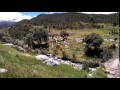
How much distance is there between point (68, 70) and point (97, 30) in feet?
126

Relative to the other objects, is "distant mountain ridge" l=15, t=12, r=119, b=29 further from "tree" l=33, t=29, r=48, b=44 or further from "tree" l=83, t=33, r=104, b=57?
"tree" l=83, t=33, r=104, b=57

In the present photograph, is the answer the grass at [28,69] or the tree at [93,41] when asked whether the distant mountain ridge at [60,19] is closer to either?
the tree at [93,41]

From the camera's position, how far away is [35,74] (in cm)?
1116

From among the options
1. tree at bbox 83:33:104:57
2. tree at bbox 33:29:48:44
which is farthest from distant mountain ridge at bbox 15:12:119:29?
tree at bbox 83:33:104:57

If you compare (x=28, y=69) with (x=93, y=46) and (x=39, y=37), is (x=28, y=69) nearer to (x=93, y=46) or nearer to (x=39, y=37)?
(x=39, y=37)

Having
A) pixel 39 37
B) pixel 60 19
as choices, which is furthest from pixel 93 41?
pixel 39 37

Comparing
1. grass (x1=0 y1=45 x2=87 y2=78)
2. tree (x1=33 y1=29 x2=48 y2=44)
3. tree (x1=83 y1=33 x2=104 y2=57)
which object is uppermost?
grass (x1=0 y1=45 x2=87 y2=78)

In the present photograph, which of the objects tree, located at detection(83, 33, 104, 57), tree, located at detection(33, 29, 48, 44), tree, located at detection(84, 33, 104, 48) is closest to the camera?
tree, located at detection(33, 29, 48, 44)

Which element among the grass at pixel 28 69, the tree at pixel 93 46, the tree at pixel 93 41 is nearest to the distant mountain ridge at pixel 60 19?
the tree at pixel 93 41

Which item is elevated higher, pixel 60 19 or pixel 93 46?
pixel 60 19

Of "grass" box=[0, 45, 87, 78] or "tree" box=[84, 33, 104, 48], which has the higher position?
"grass" box=[0, 45, 87, 78]

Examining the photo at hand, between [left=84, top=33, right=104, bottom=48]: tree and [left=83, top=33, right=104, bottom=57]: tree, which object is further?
[left=84, top=33, right=104, bottom=48]: tree
